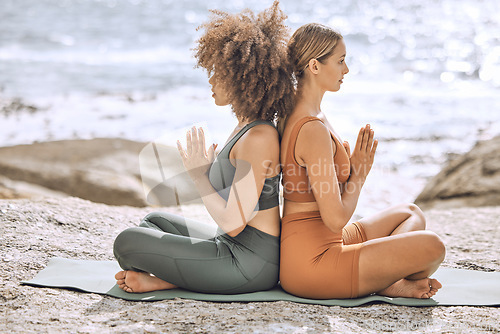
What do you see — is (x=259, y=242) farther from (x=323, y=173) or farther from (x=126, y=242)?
(x=126, y=242)


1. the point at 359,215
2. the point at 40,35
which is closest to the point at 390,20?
the point at 40,35

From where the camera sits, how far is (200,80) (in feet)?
47.5

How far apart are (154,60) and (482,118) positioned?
33.0 ft

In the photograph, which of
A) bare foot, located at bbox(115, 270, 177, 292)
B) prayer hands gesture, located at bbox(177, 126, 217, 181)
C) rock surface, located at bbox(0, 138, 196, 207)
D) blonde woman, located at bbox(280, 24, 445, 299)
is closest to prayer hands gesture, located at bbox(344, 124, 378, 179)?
blonde woman, located at bbox(280, 24, 445, 299)

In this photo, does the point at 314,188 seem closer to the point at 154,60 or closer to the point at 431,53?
the point at 154,60

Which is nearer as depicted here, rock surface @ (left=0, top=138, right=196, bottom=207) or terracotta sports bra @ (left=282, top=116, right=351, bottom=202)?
terracotta sports bra @ (left=282, top=116, right=351, bottom=202)

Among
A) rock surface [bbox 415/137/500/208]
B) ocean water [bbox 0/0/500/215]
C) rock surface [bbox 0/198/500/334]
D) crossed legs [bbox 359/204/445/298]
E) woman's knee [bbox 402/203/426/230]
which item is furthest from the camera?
ocean water [bbox 0/0/500/215]

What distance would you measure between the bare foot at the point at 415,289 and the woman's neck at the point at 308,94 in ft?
3.35

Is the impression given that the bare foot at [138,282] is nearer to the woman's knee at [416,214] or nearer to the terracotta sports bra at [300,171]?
the terracotta sports bra at [300,171]

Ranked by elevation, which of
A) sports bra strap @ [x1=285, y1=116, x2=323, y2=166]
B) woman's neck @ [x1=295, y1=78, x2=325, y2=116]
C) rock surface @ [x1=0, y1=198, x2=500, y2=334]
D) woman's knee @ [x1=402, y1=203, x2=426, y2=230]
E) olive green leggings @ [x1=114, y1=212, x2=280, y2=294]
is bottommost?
A: rock surface @ [x1=0, y1=198, x2=500, y2=334]

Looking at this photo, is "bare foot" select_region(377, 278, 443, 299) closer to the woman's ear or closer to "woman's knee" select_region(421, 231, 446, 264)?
"woman's knee" select_region(421, 231, 446, 264)

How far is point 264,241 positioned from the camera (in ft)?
9.41

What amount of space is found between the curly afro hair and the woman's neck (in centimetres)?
7

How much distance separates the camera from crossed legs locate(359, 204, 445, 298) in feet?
9.15
